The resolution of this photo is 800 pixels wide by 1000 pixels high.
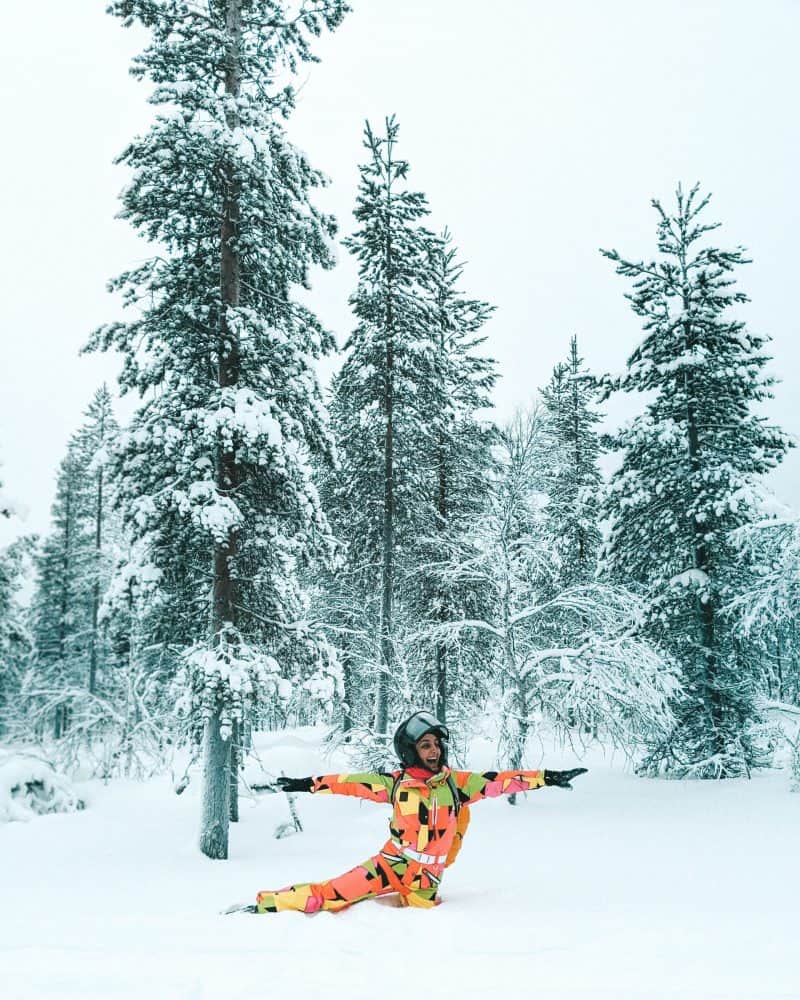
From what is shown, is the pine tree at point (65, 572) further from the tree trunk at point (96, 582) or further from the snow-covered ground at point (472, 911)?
the snow-covered ground at point (472, 911)

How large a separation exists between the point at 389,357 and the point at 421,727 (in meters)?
13.0

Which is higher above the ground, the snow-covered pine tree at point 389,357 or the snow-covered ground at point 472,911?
the snow-covered pine tree at point 389,357

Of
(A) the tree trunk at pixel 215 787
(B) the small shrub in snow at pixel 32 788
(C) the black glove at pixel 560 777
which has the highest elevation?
(C) the black glove at pixel 560 777

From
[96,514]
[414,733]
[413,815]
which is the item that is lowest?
[413,815]

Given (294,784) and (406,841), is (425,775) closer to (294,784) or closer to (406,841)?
(406,841)

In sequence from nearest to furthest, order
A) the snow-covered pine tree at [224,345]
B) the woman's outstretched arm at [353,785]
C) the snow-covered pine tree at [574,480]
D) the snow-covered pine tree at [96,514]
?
the woman's outstretched arm at [353,785]
the snow-covered pine tree at [224,345]
the snow-covered pine tree at [574,480]
the snow-covered pine tree at [96,514]

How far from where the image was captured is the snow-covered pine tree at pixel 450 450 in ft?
55.5

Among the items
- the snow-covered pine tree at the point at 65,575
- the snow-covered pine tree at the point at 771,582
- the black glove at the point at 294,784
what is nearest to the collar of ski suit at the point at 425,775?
the black glove at the point at 294,784

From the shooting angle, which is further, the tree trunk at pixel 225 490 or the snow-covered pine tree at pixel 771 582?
the snow-covered pine tree at pixel 771 582

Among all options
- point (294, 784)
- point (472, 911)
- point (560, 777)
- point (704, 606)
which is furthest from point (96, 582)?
point (560, 777)

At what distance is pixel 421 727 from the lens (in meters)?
5.30

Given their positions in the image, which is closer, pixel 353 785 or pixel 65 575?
pixel 353 785

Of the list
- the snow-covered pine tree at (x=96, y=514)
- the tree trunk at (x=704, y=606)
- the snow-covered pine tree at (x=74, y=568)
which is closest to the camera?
the tree trunk at (x=704, y=606)

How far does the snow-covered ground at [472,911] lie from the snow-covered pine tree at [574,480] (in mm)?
10998
